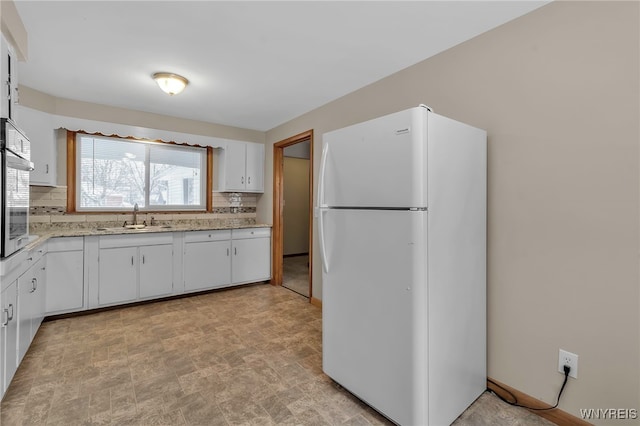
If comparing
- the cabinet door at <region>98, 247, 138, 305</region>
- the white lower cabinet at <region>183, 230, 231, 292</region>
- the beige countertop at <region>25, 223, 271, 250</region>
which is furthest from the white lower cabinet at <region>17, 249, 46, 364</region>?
the white lower cabinet at <region>183, 230, 231, 292</region>

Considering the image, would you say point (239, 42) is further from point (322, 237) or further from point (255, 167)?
point (255, 167)

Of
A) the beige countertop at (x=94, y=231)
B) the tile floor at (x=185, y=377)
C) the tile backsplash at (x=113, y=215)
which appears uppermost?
the tile backsplash at (x=113, y=215)

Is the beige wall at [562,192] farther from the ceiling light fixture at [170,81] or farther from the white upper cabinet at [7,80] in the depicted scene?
the white upper cabinet at [7,80]

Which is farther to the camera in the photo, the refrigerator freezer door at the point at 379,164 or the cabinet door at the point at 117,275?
the cabinet door at the point at 117,275

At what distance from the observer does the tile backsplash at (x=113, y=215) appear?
3.42m

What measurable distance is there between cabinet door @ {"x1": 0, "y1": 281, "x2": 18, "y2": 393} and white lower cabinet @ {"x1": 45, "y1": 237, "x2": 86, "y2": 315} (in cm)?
126

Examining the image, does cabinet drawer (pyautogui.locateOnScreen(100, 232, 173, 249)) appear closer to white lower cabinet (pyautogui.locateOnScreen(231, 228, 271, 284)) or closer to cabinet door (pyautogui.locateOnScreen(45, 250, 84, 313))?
cabinet door (pyautogui.locateOnScreen(45, 250, 84, 313))

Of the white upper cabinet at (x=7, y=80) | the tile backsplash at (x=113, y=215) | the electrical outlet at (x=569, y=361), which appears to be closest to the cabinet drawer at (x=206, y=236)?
the tile backsplash at (x=113, y=215)

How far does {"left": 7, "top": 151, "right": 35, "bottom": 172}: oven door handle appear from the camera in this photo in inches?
68.5

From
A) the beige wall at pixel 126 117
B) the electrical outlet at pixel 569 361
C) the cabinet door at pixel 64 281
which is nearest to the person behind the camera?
the electrical outlet at pixel 569 361

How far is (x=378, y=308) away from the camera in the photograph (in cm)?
174

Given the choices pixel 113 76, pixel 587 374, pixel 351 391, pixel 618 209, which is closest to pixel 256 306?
pixel 351 391

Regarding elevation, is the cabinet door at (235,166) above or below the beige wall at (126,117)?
below

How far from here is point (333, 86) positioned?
308 cm
